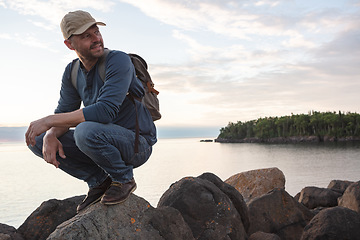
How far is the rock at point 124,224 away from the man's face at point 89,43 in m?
1.76

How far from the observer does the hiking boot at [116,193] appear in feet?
14.0

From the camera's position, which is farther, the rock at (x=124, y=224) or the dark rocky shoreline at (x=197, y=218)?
the dark rocky shoreline at (x=197, y=218)

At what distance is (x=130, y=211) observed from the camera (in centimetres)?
448

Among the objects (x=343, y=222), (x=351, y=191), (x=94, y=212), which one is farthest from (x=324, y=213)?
(x=94, y=212)

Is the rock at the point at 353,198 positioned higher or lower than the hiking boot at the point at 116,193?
lower

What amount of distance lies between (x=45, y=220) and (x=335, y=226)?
5008 mm

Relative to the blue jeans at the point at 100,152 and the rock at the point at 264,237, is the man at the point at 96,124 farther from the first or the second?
the rock at the point at 264,237

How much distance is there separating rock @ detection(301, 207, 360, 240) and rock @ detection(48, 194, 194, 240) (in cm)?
246

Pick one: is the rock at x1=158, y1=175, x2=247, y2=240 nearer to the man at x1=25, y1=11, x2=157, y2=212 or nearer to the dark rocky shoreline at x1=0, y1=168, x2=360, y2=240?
the dark rocky shoreline at x1=0, y1=168, x2=360, y2=240

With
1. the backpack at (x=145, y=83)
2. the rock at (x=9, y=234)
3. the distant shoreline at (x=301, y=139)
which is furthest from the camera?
the distant shoreline at (x=301, y=139)

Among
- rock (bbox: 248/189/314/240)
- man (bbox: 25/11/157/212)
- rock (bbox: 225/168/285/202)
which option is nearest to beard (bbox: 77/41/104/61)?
man (bbox: 25/11/157/212)

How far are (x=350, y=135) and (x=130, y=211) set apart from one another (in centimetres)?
13076

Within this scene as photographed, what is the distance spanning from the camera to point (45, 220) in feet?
22.3

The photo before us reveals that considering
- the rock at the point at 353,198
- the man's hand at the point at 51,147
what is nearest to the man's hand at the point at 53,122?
the man's hand at the point at 51,147
